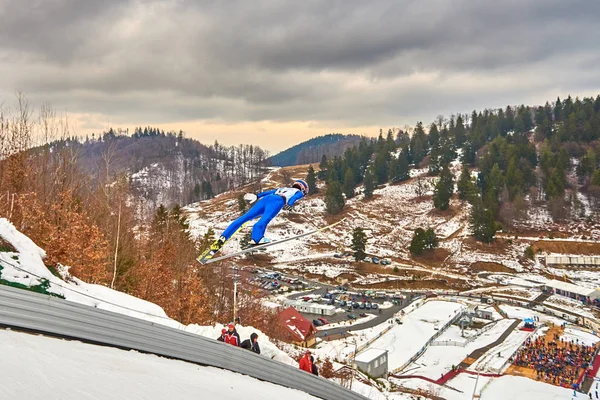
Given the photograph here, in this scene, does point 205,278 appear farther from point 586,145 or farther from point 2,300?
point 586,145

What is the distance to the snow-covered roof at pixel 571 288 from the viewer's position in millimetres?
48453

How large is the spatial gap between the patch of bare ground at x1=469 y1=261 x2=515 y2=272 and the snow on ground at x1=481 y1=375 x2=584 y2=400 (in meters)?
33.8

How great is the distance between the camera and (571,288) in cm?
5016

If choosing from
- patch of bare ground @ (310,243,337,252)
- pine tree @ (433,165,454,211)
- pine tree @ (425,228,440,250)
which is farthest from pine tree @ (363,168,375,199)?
pine tree @ (425,228,440,250)

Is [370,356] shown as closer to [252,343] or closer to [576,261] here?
[252,343]

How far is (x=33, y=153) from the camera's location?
63.0 feet

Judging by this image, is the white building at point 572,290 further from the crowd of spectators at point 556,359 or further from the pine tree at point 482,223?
the crowd of spectators at point 556,359

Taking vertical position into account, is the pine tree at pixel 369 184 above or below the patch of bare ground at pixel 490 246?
above

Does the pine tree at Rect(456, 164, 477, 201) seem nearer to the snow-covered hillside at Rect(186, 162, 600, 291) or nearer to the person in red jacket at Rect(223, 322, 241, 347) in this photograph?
the snow-covered hillside at Rect(186, 162, 600, 291)

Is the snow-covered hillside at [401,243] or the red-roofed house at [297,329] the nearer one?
the red-roofed house at [297,329]

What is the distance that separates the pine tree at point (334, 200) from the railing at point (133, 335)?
2745 inches

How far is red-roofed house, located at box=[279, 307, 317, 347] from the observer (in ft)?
102

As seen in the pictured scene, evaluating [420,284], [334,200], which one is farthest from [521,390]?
[334,200]

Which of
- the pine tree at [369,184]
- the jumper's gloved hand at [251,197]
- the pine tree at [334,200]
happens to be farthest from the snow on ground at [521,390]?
the pine tree at [369,184]
